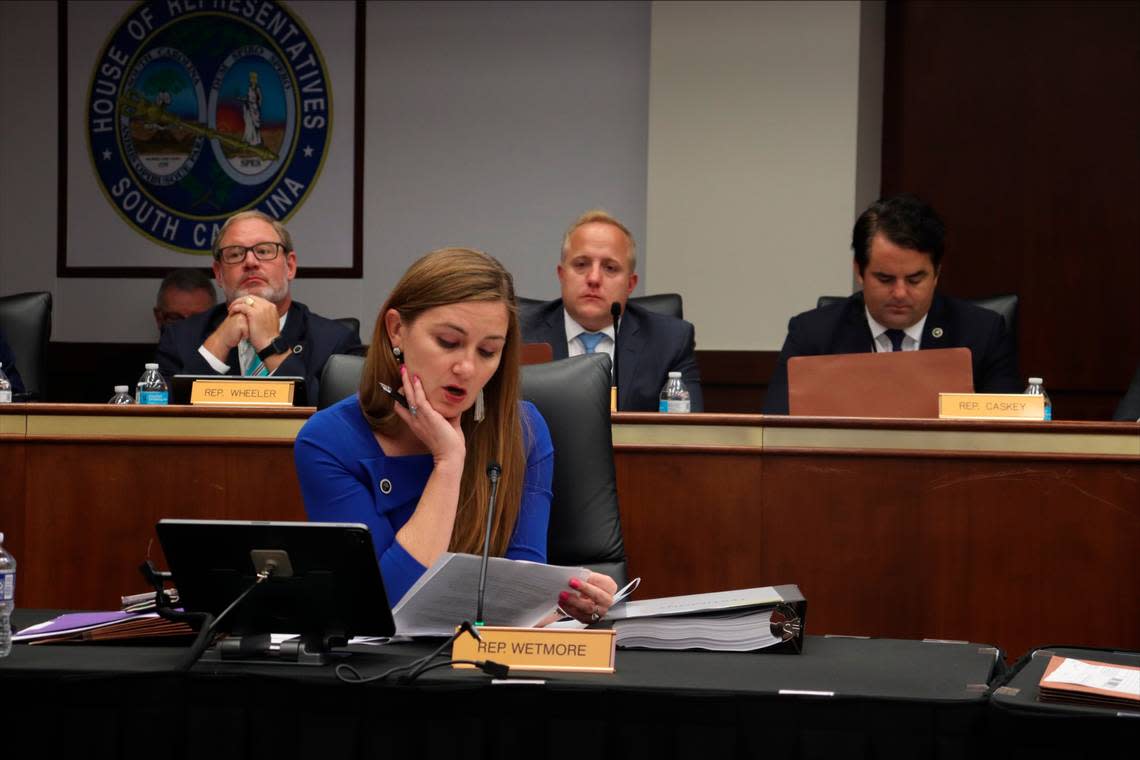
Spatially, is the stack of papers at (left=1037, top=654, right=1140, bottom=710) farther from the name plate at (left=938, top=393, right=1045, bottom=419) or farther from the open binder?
the name plate at (left=938, top=393, right=1045, bottom=419)

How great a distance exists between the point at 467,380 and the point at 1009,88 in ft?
10.9

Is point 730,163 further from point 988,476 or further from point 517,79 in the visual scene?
point 988,476

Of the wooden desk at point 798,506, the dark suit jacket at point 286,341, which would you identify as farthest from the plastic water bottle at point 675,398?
the dark suit jacket at point 286,341

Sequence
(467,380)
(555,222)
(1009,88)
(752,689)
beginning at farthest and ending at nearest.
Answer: (555,222), (1009,88), (467,380), (752,689)

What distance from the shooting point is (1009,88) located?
4.71m

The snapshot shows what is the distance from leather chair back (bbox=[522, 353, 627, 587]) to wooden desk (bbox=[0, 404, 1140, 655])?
645mm

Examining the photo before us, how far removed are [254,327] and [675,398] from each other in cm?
121

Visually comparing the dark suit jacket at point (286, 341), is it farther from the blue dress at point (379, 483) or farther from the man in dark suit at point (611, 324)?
the blue dress at point (379, 483)

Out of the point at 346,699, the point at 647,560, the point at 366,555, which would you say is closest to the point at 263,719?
the point at 346,699

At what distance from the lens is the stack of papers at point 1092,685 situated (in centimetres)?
138

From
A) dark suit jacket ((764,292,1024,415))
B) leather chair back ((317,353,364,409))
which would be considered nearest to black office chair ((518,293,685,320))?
dark suit jacket ((764,292,1024,415))

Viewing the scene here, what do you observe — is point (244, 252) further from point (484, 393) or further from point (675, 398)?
point (484, 393)

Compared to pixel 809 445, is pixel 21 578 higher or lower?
lower

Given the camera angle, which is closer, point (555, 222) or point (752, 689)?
point (752, 689)
